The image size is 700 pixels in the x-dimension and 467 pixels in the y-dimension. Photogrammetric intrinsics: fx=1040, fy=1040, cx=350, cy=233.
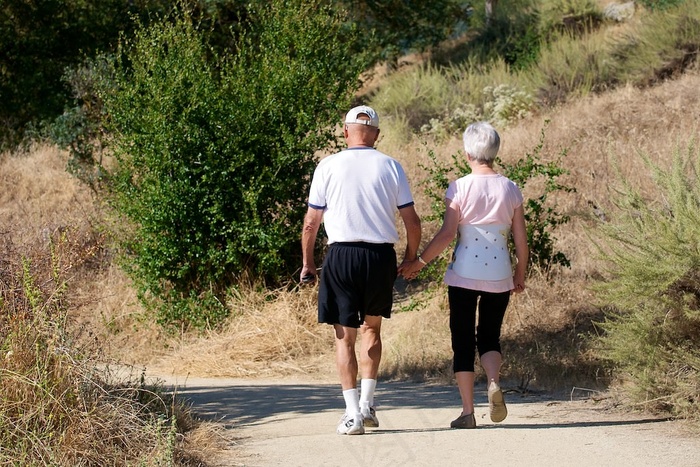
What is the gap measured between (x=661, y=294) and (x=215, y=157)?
5.68 m

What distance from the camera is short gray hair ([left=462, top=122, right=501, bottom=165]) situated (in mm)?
6383

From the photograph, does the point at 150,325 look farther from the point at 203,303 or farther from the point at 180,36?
the point at 180,36

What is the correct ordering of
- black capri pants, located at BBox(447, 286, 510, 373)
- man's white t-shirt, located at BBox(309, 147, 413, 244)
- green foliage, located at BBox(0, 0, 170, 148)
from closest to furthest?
man's white t-shirt, located at BBox(309, 147, 413, 244), black capri pants, located at BBox(447, 286, 510, 373), green foliage, located at BBox(0, 0, 170, 148)

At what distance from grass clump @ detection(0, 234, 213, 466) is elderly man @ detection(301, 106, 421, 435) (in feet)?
3.83

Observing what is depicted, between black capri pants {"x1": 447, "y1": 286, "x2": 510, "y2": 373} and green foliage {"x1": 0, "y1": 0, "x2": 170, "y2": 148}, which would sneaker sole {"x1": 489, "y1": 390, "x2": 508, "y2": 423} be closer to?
black capri pants {"x1": 447, "y1": 286, "x2": 510, "y2": 373}

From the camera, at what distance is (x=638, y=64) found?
1803cm

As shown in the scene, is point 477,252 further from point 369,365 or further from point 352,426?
point 352,426

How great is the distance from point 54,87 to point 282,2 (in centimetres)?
1099

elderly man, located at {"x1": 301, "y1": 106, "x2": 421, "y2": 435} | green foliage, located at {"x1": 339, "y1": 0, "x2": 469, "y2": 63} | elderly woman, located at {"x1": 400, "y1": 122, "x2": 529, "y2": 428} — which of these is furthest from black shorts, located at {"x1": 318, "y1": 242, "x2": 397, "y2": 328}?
green foliage, located at {"x1": 339, "y1": 0, "x2": 469, "y2": 63}

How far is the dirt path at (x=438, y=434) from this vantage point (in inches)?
219

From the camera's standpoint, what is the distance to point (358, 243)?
20.5 feet

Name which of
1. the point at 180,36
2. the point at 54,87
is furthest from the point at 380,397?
the point at 54,87

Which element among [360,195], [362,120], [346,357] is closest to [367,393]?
[346,357]

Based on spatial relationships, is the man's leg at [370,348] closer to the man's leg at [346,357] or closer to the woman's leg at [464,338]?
the man's leg at [346,357]
